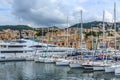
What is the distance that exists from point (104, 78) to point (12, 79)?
12.6 meters

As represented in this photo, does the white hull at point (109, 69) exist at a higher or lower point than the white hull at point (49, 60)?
lower

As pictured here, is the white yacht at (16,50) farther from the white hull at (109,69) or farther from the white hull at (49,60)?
the white hull at (109,69)

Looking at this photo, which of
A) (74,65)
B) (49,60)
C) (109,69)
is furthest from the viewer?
(49,60)

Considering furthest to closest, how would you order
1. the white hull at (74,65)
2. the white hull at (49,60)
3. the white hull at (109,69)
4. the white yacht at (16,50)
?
the white yacht at (16,50)
the white hull at (49,60)
the white hull at (74,65)
the white hull at (109,69)

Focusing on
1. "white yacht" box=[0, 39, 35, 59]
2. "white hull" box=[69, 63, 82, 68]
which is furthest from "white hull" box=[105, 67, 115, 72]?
"white yacht" box=[0, 39, 35, 59]

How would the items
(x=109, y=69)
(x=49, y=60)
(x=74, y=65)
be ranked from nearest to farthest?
(x=109, y=69), (x=74, y=65), (x=49, y=60)

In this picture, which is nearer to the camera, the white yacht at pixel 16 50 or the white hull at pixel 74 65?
the white hull at pixel 74 65

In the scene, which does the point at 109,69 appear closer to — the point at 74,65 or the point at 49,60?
the point at 74,65

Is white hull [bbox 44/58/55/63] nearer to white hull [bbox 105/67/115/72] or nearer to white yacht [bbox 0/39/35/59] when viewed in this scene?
white yacht [bbox 0/39/35/59]

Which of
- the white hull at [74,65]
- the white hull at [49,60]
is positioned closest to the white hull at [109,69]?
the white hull at [74,65]

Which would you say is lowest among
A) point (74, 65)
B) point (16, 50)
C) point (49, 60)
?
point (74, 65)

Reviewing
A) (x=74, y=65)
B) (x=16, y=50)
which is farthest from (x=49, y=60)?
(x=16, y=50)

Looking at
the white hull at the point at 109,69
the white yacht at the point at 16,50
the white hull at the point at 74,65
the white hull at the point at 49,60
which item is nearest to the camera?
the white hull at the point at 109,69

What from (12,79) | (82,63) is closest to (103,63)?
(82,63)
